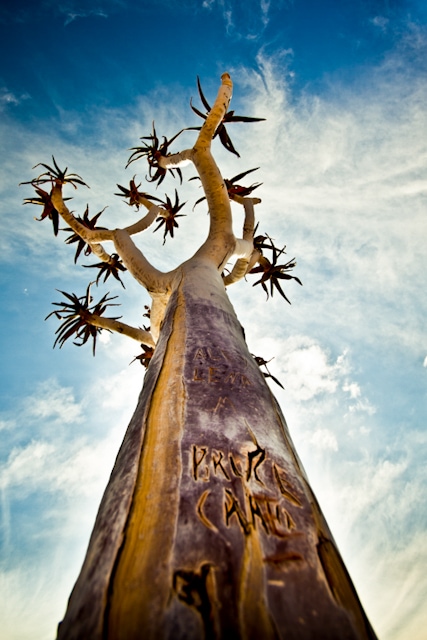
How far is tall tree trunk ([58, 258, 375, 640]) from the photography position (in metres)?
0.69

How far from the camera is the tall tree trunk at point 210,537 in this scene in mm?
690

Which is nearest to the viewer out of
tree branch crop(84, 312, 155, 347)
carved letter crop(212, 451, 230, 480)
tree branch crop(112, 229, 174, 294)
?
carved letter crop(212, 451, 230, 480)

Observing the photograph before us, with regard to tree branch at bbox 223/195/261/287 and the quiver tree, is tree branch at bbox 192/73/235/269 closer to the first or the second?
tree branch at bbox 223/195/261/287

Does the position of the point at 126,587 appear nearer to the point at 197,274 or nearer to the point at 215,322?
the point at 215,322

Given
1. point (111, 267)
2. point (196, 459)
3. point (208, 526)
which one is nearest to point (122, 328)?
point (111, 267)

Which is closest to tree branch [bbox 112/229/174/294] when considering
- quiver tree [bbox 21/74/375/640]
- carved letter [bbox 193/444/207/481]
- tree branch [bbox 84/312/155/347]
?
tree branch [bbox 84/312/155/347]

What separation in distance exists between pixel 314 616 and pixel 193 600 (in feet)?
0.79

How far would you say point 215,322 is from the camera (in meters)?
2.01

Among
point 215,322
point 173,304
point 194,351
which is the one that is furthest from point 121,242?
point 194,351

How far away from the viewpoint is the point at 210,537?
0.85 metres

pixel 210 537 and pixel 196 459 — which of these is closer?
pixel 210 537

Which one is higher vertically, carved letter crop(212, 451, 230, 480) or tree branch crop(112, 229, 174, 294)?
tree branch crop(112, 229, 174, 294)

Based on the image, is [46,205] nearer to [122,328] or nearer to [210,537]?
[122,328]

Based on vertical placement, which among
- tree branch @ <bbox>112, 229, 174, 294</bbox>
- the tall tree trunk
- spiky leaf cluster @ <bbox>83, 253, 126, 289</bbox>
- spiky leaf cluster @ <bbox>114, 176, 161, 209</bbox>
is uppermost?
spiky leaf cluster @ <bbox>114, 176, 161, 209</bbox>
